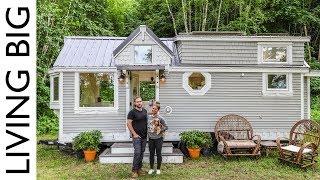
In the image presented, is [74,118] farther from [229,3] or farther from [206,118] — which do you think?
[229,3]

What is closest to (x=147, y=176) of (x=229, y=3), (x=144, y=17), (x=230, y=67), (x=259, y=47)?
(x=230, y=67)

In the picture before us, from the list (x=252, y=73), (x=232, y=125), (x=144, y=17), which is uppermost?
(x=144, y=17)

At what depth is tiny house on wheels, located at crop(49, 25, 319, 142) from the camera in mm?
11352

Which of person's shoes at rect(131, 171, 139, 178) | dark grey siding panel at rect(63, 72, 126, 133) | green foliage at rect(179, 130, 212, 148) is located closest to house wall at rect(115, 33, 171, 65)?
dark grey siding panel at rect(63, 72, 126, 133)

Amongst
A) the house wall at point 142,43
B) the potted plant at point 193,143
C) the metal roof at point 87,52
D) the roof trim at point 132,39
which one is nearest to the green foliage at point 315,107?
the metal roof at point 87,52

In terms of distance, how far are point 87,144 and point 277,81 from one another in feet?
20.8

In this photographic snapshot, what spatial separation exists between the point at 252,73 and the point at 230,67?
2.50 ft

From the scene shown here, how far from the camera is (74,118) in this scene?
37.3 ft

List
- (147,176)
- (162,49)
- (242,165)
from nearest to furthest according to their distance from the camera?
(147,176), (242,165), (162,49)

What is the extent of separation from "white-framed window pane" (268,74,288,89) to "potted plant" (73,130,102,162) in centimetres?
579

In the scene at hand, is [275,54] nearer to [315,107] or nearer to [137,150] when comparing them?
[137,150]

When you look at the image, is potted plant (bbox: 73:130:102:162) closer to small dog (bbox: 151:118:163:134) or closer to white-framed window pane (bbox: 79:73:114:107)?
white-framed window pane (bbox: 79:73:114:107)

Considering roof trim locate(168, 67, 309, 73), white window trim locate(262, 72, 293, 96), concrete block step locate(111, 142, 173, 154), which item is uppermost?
roof trim locate(168, 67, 309, 73)

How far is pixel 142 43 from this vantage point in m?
11.3
